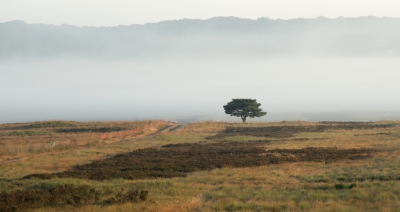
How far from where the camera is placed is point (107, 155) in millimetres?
35594

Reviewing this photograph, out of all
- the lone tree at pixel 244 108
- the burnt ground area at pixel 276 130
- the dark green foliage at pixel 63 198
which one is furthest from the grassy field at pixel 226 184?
the lone tree at pixel 244 108

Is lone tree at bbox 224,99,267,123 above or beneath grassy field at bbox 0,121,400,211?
above

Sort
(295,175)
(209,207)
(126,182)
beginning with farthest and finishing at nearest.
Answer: (295,175) < (126,182) < (209,207)

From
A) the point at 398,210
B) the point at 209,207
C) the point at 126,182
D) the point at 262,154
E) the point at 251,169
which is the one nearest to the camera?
the point at 398,210

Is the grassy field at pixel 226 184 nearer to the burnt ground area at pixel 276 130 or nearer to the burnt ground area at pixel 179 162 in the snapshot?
the burnt ground area at pixel 179 162

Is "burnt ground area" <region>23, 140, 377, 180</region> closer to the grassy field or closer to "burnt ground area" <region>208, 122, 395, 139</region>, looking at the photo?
the grassy field

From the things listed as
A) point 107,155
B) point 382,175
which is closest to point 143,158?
point 107,155

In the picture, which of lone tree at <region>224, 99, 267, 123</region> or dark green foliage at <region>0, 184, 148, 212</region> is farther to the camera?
lone tree at <region>224, 99, 267, 123</region>

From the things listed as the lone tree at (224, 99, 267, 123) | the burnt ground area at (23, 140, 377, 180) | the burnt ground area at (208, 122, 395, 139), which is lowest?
the burnt ground area at (23, 140, 377, 180)

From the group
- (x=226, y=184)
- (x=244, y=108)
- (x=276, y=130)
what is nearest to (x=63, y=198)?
(x=226, y=184)

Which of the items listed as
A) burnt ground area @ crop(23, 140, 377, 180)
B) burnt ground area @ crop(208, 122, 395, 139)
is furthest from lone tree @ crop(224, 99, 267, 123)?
burnt ground area @ crop(23, 140, 377, 180)

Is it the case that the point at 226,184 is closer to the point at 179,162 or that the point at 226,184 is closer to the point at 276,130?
the point at 179,162

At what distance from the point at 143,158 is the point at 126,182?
12.0m

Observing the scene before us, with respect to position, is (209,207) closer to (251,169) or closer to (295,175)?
(295,175)
